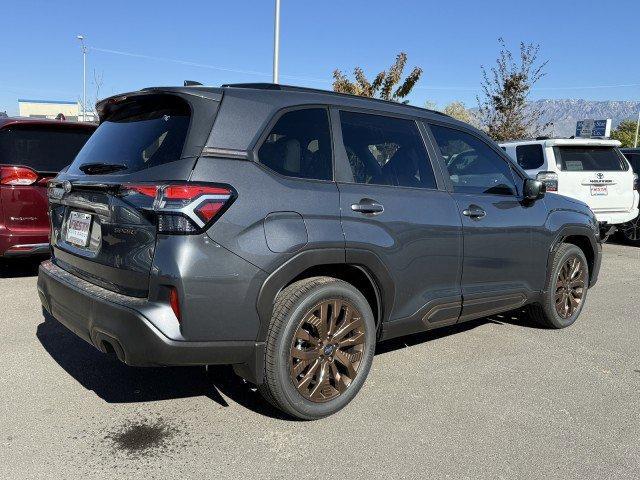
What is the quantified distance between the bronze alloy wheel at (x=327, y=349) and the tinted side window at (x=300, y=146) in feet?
2.38

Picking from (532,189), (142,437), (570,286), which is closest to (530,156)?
(570,286)

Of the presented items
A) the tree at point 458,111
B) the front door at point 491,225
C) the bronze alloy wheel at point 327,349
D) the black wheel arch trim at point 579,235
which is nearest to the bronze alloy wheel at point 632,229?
the black wheel arch trim at point 579,235

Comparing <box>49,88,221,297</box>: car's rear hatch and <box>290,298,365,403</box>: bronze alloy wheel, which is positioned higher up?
<box>49,88,221,297</box>: car's rear hatch

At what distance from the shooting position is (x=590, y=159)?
9.20 meters

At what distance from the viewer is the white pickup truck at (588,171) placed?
8.84 metres

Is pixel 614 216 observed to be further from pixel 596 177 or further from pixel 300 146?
pixel 300 146

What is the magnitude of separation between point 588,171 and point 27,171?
8.01m

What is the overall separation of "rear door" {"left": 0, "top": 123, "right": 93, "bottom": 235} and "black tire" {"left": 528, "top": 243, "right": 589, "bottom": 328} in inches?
189

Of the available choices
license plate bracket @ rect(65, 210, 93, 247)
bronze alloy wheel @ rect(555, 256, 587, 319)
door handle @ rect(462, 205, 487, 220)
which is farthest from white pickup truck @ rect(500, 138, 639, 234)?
license plate bracket @ rect(65, 210, 93, 247)

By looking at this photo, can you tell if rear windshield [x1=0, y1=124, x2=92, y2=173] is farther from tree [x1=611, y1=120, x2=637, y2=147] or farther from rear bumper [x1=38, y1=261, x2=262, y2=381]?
tree [x1=611, y1=120, x2=637, y2=147]

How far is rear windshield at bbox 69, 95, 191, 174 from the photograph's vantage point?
2807 millimetres

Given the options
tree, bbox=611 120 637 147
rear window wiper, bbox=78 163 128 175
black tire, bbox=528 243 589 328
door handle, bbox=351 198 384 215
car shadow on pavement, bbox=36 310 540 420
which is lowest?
car shadow on pavement, bbox=36 310 540 420

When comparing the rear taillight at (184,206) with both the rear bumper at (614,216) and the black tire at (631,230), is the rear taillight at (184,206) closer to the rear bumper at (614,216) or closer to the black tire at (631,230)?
the rear bumper at (614,216)

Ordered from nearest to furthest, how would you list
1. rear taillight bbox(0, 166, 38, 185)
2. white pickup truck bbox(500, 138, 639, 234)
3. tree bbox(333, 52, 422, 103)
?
rear taillight bbox(0, 166, 38, 185)
white pickup truck bbox(500, 138, 639, 234)
tree bbox(333, 52, 422, 103)
